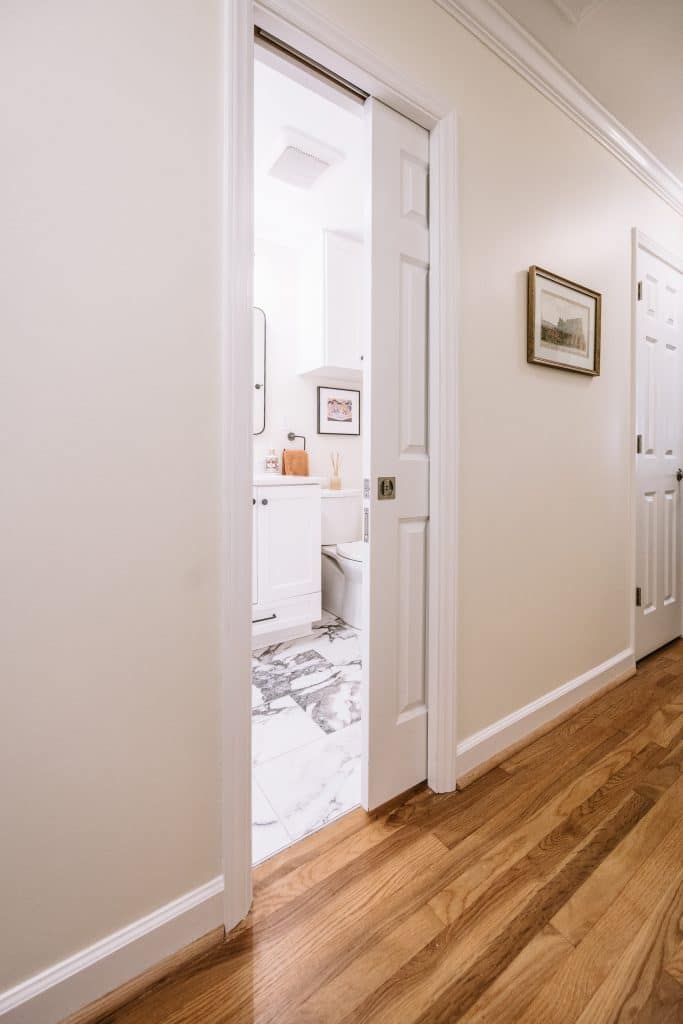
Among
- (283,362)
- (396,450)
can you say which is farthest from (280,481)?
(396,450)

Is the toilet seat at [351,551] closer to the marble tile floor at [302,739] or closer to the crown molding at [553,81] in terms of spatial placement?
the marble tile floor at [302,739]

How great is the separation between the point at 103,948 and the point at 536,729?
5.03 feet

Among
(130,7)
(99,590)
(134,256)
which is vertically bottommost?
(99,590)

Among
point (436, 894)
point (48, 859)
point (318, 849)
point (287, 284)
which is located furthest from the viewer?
point (287, 284)

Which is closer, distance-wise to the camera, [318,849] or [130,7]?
[130,7]

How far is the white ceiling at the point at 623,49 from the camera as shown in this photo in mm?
1417

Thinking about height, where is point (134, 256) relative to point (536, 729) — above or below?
above

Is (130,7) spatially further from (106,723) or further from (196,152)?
(106,723)

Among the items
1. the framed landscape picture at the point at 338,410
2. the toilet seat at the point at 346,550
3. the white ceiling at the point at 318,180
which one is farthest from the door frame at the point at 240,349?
the framed landscape picture at the point at 338,410

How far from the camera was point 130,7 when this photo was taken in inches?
33.3

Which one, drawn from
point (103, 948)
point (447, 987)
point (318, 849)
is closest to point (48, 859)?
point (103, 948)

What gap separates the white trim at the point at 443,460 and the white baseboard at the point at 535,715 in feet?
0.32

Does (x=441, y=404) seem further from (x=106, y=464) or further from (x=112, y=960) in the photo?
(x=112, y=960)

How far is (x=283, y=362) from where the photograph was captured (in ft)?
10.4
